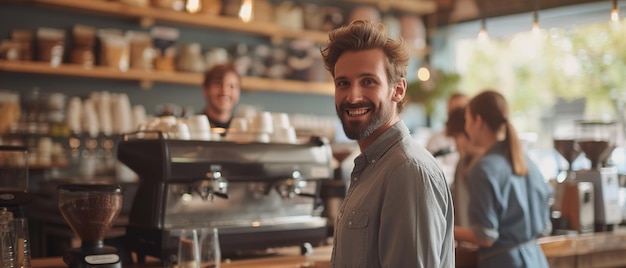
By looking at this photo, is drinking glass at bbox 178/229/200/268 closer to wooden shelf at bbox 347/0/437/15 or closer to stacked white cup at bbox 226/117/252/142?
stacked white cup at bbox 226/117/252/142

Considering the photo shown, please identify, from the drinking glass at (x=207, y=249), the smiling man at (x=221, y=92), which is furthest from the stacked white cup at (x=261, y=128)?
the smiling man at (x=221, y=92)

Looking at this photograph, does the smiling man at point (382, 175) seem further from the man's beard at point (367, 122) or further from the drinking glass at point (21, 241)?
the drinking glass at point (21, 241)

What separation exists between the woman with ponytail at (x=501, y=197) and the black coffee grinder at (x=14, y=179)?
176 cm

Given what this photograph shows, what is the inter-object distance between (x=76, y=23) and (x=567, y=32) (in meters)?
4.79

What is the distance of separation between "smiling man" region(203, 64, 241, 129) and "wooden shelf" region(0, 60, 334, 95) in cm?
114

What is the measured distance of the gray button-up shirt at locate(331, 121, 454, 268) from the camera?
1.89 meters

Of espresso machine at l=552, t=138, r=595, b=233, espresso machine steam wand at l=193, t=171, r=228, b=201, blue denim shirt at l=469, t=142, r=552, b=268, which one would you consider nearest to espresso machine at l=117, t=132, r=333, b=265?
espresso machine steam wand at l=193, t=171, r=228, b=201

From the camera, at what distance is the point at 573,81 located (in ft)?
27.7

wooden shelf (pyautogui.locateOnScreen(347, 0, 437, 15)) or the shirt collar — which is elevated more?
wooden shelf (pyautogui.locateOnScreen(347, 0, 437, 15))

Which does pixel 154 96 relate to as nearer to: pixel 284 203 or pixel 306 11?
pixel 306 11

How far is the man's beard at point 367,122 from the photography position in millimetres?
2061

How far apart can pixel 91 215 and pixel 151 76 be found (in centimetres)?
303

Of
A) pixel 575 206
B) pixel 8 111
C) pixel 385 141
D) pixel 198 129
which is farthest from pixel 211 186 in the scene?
pixel 8 111

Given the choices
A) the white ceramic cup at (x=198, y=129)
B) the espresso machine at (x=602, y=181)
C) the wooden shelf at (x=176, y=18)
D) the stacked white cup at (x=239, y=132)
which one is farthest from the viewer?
the wooden shelf at (x=176, y=18)
